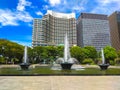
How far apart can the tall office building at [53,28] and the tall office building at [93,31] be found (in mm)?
7412

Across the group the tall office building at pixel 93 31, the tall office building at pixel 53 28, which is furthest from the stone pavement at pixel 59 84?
the tall office building at pixel 93 31

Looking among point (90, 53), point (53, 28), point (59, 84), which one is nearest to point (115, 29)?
point (53, 28)

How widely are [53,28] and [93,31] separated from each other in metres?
34.5

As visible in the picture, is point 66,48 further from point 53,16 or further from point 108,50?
point 53,16

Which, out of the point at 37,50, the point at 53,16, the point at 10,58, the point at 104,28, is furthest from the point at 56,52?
the point at 104,28

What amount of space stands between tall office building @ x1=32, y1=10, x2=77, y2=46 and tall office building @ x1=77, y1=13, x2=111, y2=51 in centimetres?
741

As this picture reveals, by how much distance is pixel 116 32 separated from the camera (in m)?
139

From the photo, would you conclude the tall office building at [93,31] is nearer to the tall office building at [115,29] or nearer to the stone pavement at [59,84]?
the tall office building at [115,29]

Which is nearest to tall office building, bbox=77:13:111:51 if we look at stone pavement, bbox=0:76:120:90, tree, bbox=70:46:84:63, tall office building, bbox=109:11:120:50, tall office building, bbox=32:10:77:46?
tall office building, bbox=109:11:120:50

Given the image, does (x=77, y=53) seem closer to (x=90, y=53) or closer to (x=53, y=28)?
(x=90, y=53)

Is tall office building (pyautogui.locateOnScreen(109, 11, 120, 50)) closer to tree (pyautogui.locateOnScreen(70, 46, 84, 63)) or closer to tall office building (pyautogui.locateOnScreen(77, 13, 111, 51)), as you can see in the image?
tall office building (pyautogui.locateOnScreen(77, 13, 111, 51))

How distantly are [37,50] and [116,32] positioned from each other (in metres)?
87.6

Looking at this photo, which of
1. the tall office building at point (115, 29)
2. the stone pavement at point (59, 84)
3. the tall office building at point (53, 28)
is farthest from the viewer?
the tall office building at point (115, 29)

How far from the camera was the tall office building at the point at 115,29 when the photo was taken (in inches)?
5335
